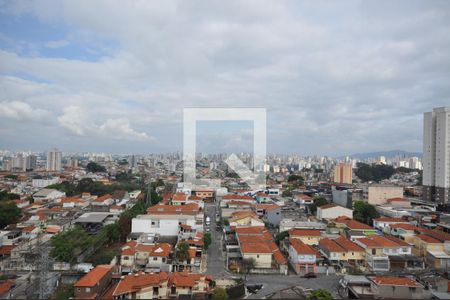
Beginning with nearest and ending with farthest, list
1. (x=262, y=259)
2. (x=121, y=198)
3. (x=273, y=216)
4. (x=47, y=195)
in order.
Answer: (x=262, y=259)
(x=273, y=216)
(x=121, y=198)
(x=47, y=195)

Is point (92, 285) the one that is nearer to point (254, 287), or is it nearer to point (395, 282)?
point (254, 287)

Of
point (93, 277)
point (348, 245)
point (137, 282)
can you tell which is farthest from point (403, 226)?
point (93, 277)

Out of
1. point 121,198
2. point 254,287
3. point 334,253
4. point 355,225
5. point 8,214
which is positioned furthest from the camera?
point 121,198

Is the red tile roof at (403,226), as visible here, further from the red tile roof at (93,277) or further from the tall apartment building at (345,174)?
the tall apartment building at (345,174)

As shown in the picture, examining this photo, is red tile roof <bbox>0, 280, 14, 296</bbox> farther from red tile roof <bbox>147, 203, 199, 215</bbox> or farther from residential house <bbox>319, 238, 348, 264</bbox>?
residential house <bbox>319, 238, 348, 264</bbox>

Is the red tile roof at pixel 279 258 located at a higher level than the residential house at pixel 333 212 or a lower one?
lower

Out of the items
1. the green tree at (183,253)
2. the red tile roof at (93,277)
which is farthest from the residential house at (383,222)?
the red tile roof at (93,277)
